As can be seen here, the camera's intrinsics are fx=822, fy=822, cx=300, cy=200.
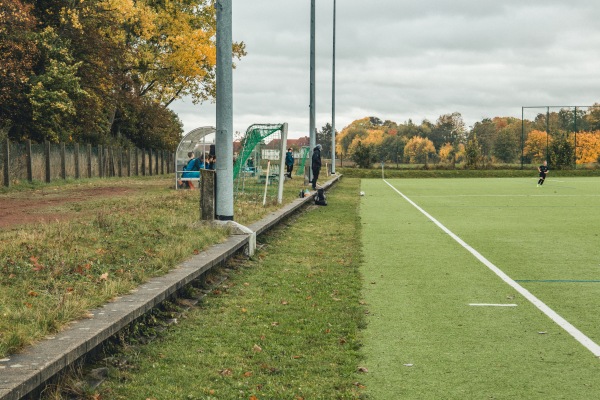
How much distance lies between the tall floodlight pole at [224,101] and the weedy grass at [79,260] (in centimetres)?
83

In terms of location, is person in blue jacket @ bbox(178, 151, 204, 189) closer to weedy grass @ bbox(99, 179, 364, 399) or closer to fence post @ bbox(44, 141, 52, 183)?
fence post @ bbox(44, 141, 52, 183)

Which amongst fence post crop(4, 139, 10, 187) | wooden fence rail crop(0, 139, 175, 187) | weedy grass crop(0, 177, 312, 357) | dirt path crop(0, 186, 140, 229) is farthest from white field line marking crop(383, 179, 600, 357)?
wooden fence rail crop(0, 139, 175, 187)

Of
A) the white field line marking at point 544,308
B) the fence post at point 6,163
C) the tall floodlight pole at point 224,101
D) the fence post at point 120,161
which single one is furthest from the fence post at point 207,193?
the fence post at point 120,161

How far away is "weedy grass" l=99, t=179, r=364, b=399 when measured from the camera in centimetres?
561

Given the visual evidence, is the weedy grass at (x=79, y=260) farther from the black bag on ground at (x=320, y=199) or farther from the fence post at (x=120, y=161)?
the fence post at (x=120, y=161)

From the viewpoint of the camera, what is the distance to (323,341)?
7062 mm

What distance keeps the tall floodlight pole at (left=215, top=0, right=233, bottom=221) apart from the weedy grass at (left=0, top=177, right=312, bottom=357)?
2.71ft

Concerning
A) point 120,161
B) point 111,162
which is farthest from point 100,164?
point 120,161

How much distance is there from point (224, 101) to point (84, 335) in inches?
304

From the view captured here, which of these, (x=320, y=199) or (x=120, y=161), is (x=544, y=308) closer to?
(x=320, y=199)

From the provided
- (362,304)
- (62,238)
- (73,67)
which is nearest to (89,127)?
(73,67)

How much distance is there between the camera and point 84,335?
586 cm

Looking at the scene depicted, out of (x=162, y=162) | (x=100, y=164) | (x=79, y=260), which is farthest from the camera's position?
(x=162, y=162)

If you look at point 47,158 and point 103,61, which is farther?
point 103,61
